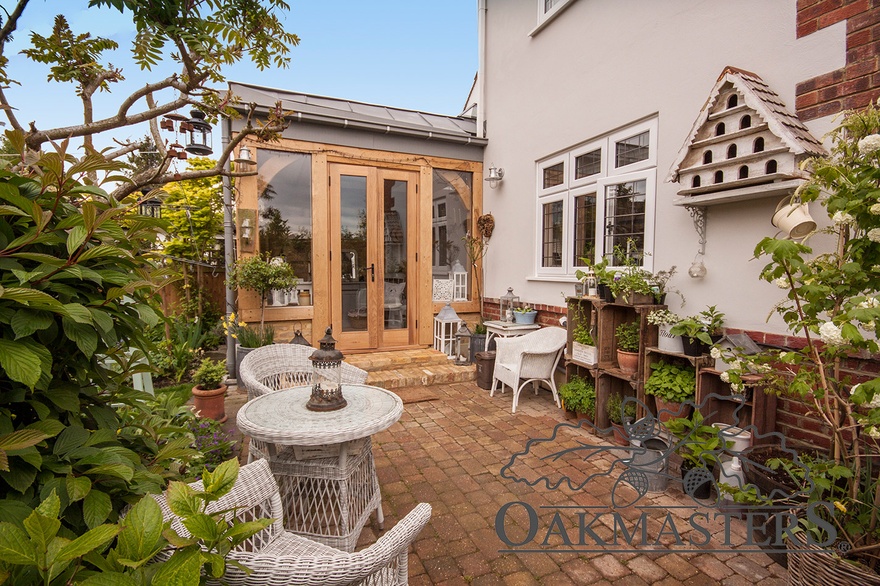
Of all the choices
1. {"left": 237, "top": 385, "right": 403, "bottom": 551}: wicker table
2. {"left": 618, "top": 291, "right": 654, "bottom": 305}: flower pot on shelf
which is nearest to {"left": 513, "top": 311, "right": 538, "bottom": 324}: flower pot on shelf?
{"left": 618, "top": 291, "right": 654, "bottom": 305}: flower pot on shelf

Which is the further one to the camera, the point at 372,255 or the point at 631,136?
the point at 372,255

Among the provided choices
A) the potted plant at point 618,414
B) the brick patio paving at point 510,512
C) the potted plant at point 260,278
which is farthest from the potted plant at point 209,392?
the potted plant at point 618,414

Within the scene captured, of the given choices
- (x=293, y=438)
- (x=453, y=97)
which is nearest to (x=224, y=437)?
(x=293, y=438)

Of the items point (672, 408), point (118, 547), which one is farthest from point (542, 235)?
point (118, 547)

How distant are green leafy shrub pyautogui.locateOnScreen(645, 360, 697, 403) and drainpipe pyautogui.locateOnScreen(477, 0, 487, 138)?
4.48 metres

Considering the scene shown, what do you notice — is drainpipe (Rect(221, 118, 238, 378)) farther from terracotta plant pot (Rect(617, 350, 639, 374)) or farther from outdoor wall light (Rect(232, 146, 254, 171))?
terracotta plant pot (Rect(617, 350, 639, 374))

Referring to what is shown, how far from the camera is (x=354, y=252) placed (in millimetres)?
5840

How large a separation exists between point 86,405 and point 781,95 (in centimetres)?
385

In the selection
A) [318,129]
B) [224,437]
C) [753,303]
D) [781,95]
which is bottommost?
[224,437]

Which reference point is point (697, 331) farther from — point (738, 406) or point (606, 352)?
point (606, 352)

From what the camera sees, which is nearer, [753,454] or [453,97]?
[753,454]

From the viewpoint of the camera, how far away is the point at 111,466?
81 cm

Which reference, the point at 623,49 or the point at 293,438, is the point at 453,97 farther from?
the point at 293,438

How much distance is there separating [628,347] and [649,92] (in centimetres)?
224
